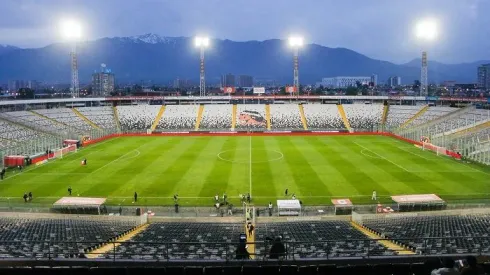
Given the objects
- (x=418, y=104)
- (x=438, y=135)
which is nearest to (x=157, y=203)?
(x=438, y=135)

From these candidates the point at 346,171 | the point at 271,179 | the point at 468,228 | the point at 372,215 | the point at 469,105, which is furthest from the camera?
the point at 469,105

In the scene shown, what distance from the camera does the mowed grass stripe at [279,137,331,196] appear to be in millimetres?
36219

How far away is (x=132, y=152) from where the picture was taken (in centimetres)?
5706

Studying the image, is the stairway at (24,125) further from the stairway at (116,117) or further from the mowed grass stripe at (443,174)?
the mowed grass stripe at (443,174)

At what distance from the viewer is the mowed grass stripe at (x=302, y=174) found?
36219 millimetres

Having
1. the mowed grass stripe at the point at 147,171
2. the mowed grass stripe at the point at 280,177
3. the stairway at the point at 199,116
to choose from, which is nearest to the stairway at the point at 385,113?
the stairway at the point at 199,116

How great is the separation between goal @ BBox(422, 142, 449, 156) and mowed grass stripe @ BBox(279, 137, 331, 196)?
15649 millimetres

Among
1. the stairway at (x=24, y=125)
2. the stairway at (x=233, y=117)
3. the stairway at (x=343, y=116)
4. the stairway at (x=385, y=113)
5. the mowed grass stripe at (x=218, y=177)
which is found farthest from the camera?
the stairway at (x=385, y=113)

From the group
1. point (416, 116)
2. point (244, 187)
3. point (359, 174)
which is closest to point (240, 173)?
point (244, 187)

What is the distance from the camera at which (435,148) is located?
5509cm

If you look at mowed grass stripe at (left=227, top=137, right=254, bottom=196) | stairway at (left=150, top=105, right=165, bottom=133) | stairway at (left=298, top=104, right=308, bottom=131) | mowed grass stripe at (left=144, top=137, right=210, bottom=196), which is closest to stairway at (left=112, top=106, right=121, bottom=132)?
stairway at (left=150, top=105, right=165, bottom=133)

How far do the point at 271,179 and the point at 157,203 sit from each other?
37.2 feet

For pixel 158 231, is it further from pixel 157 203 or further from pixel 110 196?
pixel 110 196

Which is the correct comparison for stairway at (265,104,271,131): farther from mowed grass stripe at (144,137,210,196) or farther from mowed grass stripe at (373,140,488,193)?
mowed grass stripe at (373,140,488,193)
